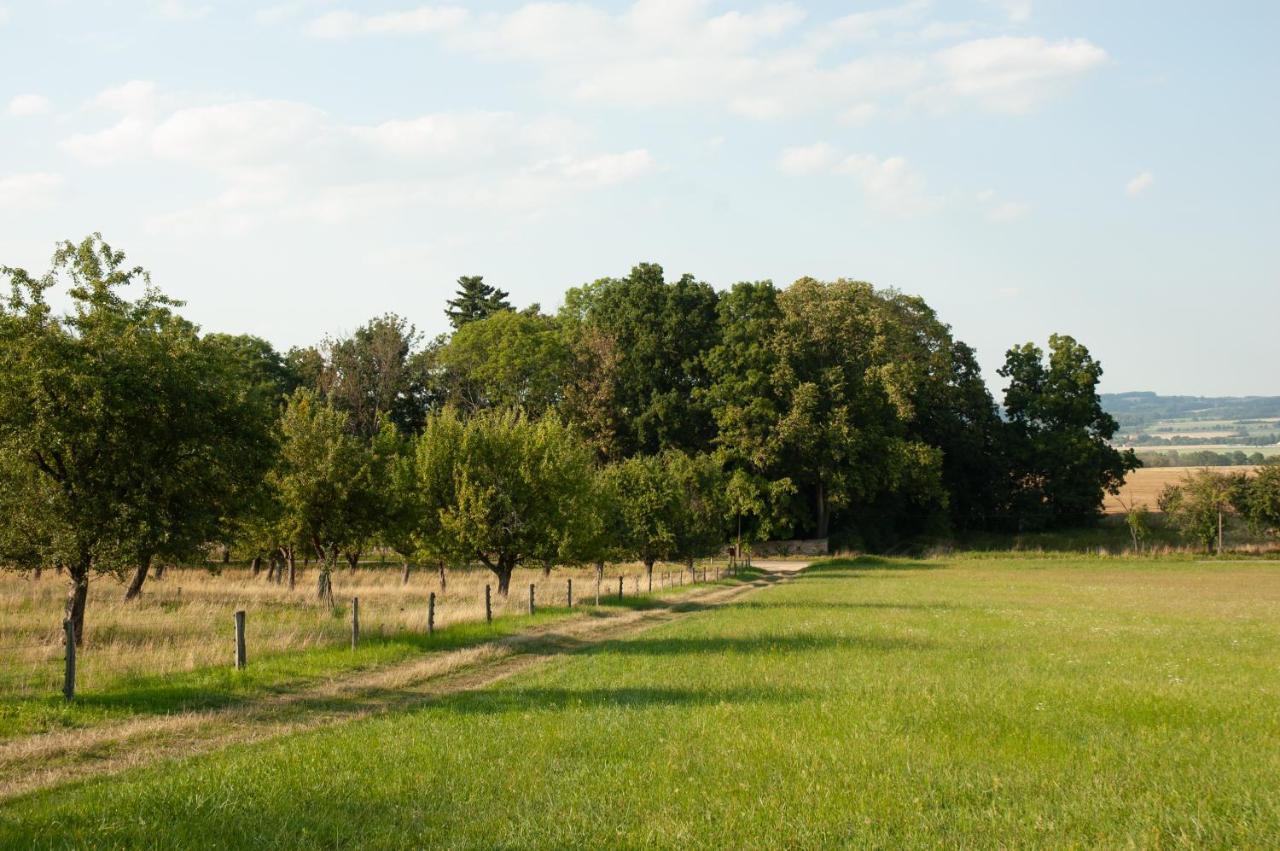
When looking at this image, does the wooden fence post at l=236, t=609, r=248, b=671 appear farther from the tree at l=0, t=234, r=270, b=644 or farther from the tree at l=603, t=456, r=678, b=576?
the tree at l=603, t=456, r=678, b=576

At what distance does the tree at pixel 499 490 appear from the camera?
38.2 metres

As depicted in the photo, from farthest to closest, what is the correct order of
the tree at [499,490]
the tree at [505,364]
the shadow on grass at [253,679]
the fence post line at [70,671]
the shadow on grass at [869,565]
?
the tree at [505,364]
the shadow on grass at [869,565]
the tree at [499,490]
the fence post line at [70,671]
the shadow on grass at [253,679]

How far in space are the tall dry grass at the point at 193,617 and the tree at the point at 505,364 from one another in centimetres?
3789

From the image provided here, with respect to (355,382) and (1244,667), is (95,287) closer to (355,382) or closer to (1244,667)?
(1244,667)

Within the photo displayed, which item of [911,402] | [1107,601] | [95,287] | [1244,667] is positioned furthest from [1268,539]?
[95,287]

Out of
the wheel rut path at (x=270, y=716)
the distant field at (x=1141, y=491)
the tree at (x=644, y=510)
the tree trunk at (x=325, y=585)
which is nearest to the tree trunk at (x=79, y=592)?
the wheel rut path at (x=270, y=716)

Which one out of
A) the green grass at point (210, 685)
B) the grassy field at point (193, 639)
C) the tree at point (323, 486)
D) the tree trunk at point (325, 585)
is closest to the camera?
the green grass at point (210, 685)

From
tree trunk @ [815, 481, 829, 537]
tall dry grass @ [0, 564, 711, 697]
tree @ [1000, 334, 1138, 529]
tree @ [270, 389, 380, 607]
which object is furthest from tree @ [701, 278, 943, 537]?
tree @ [270, 389, 380, 607]

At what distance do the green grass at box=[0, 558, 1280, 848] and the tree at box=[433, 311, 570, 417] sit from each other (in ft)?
218

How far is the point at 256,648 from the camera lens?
21469 mm

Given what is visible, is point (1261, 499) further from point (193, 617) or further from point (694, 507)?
point (193, 617)

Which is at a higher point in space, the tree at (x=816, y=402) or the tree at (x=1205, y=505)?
the tree at (x=816, y=402)

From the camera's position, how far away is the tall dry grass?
19.2m

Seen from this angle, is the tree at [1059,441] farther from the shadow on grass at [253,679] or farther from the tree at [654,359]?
the shadow on grass at [253,679]
